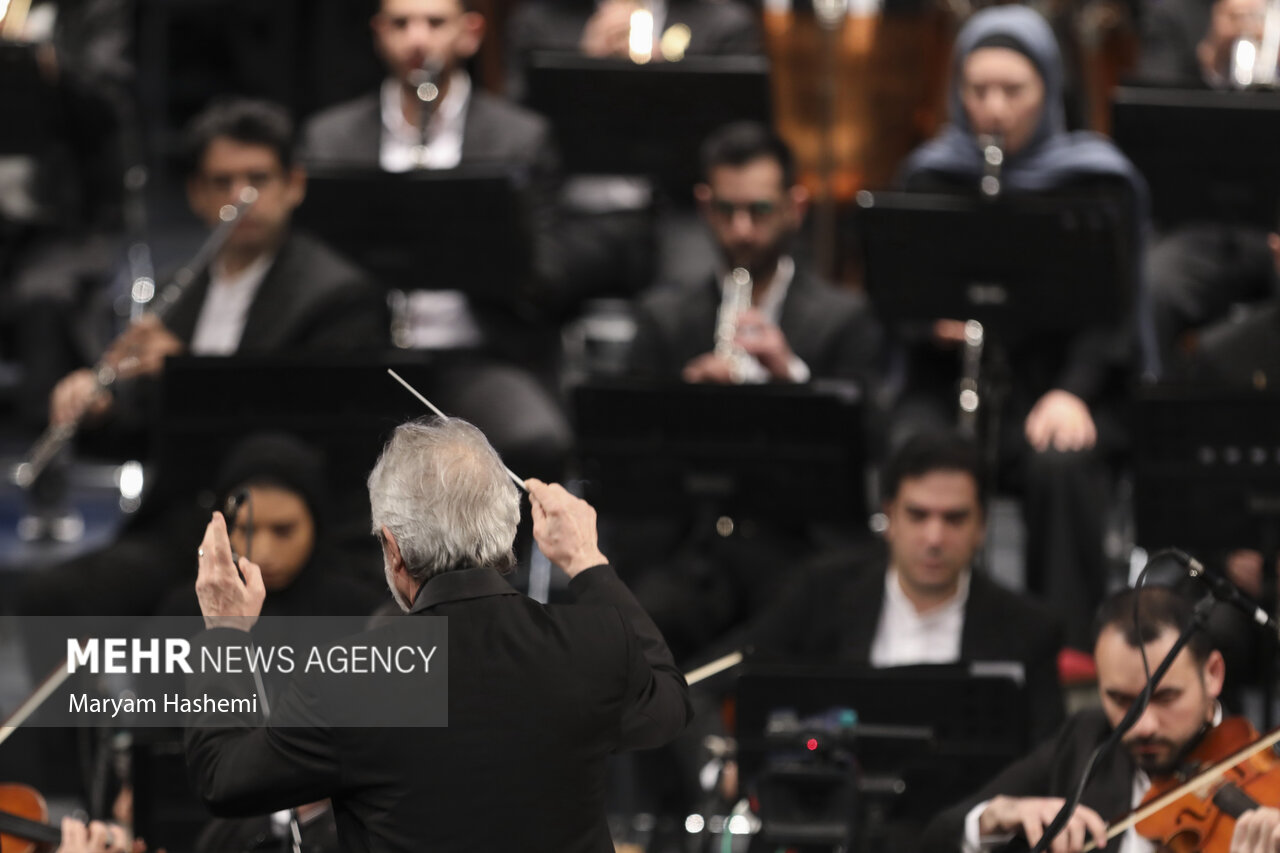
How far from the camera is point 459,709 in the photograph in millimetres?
2242

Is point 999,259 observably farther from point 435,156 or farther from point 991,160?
point 435,156

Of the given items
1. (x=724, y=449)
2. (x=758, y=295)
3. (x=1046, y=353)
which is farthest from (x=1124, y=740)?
(x=758, y=295)

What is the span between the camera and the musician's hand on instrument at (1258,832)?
8.54 feet

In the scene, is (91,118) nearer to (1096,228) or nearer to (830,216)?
(830,216)

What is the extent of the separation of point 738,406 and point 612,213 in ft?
3.99

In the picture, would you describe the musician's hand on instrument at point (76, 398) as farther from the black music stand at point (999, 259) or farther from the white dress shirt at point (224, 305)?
the black music stand at point (999, 259)

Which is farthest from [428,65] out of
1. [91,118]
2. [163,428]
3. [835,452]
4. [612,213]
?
[835,452]

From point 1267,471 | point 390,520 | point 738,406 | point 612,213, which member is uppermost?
point 612,213

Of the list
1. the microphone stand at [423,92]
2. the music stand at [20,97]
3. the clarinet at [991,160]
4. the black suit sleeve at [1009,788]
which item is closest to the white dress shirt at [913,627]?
the black suit sleeve at [1009,788]

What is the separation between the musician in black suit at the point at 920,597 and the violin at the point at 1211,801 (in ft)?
2.80

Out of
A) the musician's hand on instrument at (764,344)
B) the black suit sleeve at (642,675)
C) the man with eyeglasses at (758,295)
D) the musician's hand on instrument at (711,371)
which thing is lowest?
the black suit sleeve at (642,675)

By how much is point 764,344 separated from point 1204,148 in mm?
1093

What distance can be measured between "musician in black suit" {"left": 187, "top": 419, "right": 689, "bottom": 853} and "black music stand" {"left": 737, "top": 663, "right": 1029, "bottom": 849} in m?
0.82

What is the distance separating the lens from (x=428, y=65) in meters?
4.85
